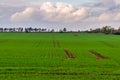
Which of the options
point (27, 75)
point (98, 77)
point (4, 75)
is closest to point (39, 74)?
point (27, 75)

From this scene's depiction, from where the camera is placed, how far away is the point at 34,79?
23.8 m

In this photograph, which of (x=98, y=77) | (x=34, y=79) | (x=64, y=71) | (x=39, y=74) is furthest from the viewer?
(x=64, y=71)

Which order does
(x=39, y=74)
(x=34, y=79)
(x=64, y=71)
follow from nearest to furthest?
(x=34, y=79), (x=39, y=74), (x=64, y=71)

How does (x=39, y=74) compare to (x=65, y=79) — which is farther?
(x=39, y=74)

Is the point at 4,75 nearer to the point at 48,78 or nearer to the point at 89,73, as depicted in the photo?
the point at 48,78

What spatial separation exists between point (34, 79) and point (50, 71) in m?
5.47

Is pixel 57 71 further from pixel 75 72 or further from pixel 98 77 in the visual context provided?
pixel 98 77

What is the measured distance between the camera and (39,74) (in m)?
27.1

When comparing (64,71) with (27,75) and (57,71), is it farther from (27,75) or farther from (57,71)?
(27,75)

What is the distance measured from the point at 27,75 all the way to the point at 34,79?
263cm

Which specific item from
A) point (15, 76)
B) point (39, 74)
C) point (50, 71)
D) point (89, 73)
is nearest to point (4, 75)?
point (15, 76)

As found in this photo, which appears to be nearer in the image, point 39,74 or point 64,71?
point 39,74

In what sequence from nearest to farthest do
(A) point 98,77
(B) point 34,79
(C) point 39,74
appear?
(B) point 34,79 < (A) point 98,77 < (C) point 39,74

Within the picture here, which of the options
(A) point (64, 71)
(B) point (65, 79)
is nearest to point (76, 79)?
(B) point (65, 79)
